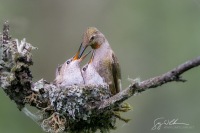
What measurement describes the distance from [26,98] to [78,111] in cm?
55

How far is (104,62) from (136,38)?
431 cm

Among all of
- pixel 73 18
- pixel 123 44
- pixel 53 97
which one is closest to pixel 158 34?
pixel 123 44

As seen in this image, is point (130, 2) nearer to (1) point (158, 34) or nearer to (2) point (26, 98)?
(1) point (158, 34)

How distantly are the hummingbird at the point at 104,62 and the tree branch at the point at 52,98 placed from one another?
0.46 metres

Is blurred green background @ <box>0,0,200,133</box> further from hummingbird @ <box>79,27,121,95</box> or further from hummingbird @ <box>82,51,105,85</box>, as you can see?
hummingbird @ <box>82,51,105,85</box>

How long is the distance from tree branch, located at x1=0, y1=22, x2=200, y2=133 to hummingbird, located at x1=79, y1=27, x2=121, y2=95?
18.3 inches

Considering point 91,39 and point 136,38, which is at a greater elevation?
point 136,38

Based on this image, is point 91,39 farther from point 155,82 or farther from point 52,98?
point 155,82

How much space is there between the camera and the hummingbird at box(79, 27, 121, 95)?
791 cm

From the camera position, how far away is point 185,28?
11805mm

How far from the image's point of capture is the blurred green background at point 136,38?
10.9 metres

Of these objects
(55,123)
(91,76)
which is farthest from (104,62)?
(55,123)

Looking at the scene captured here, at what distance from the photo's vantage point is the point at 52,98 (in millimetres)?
7273

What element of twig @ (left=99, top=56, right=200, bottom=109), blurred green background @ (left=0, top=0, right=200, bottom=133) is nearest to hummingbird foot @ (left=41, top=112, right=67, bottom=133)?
twig @ (left=99, top=56, right=200, bottom=109)
